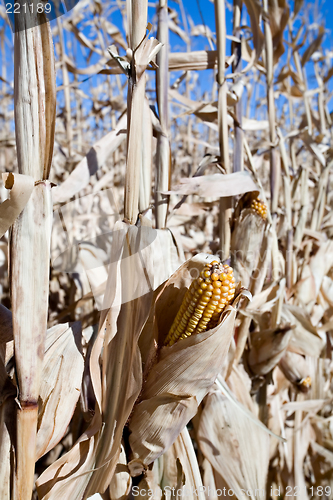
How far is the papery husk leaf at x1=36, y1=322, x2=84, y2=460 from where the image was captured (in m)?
0.50

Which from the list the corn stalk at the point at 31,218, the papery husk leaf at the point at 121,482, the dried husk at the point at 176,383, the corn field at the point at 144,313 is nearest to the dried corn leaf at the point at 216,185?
the corn field at the point at 144,313

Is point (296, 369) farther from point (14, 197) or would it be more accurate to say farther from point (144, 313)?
point (14, 197)

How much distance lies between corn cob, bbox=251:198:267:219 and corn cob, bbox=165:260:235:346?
0.33 meters

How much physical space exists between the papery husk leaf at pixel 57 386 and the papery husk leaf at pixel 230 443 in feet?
1.05

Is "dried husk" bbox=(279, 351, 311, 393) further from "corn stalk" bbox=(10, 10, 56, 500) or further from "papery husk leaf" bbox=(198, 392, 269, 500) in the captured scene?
"corn stalk" bbox=(10, 10, 56, 500)

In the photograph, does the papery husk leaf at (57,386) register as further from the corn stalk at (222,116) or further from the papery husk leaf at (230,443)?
the corn stalk at (222,116)

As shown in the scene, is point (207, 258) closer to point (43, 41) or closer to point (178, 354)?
point (178, 354)

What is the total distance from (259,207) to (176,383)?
1.49 ft

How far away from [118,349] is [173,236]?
27 centimetres

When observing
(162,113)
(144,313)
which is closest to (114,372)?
(144,313)

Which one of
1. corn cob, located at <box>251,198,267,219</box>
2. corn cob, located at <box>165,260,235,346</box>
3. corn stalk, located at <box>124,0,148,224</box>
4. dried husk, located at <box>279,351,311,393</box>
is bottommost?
dried husk, located at <box>279,351,311,393</box>

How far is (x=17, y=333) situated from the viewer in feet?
1.36

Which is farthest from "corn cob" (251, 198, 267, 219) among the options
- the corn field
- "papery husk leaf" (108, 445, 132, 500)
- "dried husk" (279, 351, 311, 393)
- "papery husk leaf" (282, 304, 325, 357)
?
"papery husk leaf" (108, 445, 132, 500)

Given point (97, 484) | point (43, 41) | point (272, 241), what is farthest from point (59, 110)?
point (97, 484)
